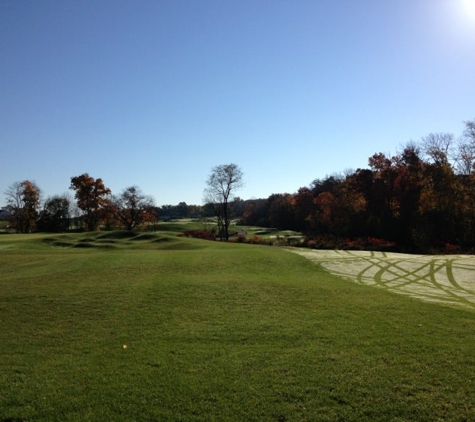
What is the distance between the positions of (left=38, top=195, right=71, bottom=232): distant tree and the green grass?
6696cm

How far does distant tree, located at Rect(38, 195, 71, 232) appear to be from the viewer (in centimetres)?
7175

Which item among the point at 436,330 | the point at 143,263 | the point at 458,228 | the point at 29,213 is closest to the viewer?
the point at 436,330

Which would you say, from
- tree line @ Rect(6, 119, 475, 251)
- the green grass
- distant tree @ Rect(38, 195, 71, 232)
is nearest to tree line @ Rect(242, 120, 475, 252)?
tree line @ Rect(6, 119, 475, 251)

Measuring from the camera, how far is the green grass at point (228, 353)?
479 centimetres

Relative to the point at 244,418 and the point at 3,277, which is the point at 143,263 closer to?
the point at 3,277

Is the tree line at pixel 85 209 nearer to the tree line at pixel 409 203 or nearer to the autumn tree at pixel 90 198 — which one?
the autumn tree at pixel 90 198

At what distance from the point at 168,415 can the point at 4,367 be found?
12.0 ft

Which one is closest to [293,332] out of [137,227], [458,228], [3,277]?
[3,277]

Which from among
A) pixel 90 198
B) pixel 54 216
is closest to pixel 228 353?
pixel 90 198

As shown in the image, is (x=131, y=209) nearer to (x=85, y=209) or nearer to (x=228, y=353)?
(x=85, y=209)

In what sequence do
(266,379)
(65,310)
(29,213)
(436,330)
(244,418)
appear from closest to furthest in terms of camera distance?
1. (244,418)
2. (266,379)
3. (436,330)
4. (65,310)
5. (29,213)

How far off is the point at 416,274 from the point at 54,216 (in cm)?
7291

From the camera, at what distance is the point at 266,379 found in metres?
5.50

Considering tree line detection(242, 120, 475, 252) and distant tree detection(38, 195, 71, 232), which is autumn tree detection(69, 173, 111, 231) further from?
tree line detection(242, 120, 475, 252)
